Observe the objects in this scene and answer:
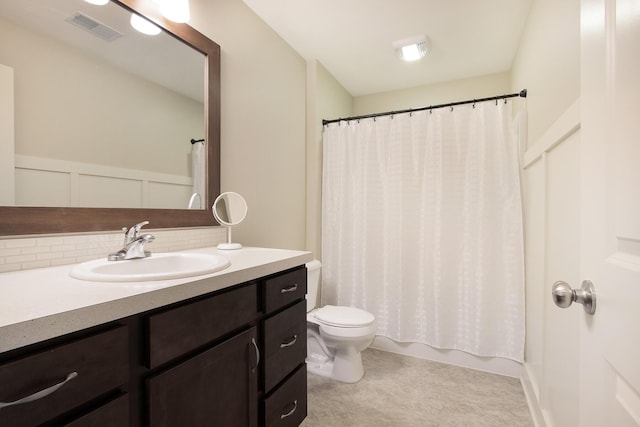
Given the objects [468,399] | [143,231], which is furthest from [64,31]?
[468,399]

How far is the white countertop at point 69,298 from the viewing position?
1.68 ft

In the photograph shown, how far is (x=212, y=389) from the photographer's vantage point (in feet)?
2.83

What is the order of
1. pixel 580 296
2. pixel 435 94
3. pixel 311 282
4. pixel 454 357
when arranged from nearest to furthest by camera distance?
pixel 580 296
pixel 311 282
pixel 454 357
pixel 435 94

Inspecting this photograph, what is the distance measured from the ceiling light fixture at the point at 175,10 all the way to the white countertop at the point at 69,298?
111 centimetres

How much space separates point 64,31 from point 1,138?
17.4 inches

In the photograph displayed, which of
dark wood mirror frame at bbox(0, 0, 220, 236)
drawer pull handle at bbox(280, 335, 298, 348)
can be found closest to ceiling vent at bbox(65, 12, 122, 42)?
dark wood mirror frame at bbox(0, 0, 220, 236)

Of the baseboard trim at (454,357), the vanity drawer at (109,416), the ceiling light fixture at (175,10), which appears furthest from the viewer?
the baseboard trim at (454,357)

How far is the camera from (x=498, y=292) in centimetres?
201

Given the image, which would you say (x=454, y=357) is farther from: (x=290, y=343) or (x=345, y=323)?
(x=290, y=343)

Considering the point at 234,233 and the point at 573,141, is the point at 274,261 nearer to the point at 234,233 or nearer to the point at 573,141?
the point at 234,233

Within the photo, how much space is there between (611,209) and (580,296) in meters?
0.20

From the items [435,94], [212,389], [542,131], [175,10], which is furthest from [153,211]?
[435,94]

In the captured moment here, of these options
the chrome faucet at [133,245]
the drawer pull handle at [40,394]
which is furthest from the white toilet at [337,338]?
the drawer pull handle at [40,394]

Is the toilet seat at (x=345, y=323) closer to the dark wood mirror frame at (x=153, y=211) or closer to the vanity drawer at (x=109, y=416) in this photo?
the dark wood mirror frame at (x=153, y=211)
